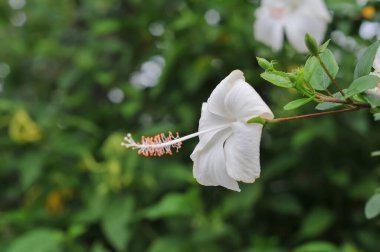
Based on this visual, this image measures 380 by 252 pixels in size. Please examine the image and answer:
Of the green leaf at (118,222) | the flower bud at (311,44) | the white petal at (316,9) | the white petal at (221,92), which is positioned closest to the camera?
the flower bud at (311,44)

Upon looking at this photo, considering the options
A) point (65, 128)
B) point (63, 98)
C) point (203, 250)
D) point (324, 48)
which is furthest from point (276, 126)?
point (324, 48)

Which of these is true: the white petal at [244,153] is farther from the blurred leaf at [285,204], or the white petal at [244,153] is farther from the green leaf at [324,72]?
the blurred leaf at [285,204]

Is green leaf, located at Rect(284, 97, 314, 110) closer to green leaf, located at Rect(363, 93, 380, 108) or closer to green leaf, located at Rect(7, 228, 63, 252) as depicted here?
green leaf, located at Rect(363, 93, 380, 108)

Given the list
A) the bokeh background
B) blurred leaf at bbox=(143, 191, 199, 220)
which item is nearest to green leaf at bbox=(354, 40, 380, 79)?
the bokeh background

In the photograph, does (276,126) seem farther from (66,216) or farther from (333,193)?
(66,216)

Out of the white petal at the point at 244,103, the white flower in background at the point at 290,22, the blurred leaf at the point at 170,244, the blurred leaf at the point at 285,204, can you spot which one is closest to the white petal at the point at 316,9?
the white flower in background at the point at 290,22
